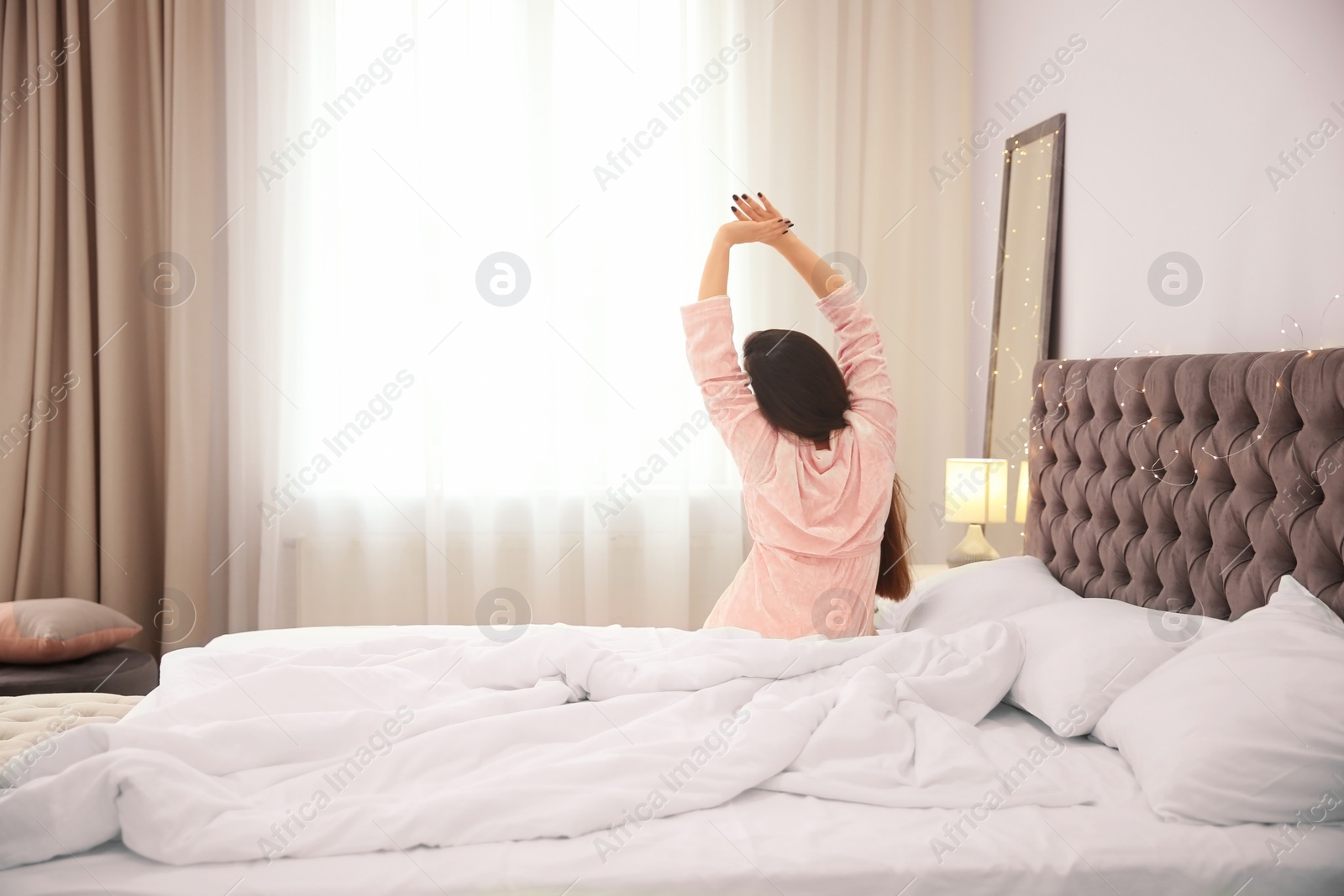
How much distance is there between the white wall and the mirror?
0.05 meters

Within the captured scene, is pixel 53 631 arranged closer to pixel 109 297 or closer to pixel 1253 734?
pixel 109 297

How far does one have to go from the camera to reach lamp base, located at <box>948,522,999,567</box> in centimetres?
296

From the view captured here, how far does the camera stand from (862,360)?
2.13 metres

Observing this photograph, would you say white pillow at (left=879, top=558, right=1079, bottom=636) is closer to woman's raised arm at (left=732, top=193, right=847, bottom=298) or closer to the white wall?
the white wall

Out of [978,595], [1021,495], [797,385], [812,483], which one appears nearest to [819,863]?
[812,483]

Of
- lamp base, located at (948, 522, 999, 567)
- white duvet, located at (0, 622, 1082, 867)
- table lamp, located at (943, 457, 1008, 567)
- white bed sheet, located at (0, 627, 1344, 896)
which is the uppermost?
table lamp, located at (943, 457, 1008, 567)

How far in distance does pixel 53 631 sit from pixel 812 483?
2151 millimetres

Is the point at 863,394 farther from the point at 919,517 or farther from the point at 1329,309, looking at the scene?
the point at 919,517

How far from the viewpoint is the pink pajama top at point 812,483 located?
2041 millimetres

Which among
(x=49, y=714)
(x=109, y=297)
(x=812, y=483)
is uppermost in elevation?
(x=109, y=297)

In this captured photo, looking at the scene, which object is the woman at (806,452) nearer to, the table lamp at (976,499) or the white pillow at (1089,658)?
the white pillow at (1089,658)

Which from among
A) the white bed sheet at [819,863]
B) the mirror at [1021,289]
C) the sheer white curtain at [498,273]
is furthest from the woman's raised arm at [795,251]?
the white bed sheet at [819,863]

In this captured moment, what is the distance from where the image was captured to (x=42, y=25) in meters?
3.21

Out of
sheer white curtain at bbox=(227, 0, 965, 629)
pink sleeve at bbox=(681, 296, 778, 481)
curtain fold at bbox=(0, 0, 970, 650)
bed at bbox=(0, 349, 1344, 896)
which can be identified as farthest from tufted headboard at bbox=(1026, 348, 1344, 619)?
sheer white curtain at bbox=(227, 0, 965, 629)
